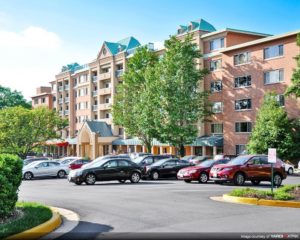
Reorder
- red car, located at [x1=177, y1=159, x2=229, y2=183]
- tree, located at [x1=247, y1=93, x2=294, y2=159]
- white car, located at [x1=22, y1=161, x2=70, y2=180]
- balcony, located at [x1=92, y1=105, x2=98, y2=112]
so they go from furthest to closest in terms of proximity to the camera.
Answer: balcony, located at [x1=92, y1=105, x2=98, y2=112], tree, located at [x1=247, y1=93, x2=294, y2=159], white car, located at [x1=22, y1=161, x2=70, y2=180], red car, located at [x1=177, y1=159, x2=229, y2=183]

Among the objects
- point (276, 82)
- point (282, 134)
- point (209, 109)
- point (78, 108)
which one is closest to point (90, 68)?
point (78, 108)

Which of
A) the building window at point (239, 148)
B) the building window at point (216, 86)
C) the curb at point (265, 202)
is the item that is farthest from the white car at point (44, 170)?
the building window at point (216, 86)

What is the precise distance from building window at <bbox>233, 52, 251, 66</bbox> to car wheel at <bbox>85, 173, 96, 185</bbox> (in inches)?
1157

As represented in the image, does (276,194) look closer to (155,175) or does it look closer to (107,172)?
(107,172)

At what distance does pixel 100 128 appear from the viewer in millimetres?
76375

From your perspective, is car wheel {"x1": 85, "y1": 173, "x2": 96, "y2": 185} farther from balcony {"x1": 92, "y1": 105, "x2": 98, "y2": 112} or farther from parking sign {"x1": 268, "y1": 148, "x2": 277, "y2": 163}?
balcony {"x1": 92, "y1": 105, "x2": 98, "y2": 112}

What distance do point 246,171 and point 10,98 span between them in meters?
95.1

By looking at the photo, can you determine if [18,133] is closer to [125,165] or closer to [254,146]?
[254,146]

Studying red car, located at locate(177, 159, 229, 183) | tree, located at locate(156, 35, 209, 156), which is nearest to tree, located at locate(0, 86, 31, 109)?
tree, located at locate(156, 35, 209, 156)

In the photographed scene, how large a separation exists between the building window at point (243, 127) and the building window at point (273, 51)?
7437mm

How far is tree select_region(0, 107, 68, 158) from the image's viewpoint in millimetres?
60125

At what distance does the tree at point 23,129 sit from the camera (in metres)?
60.1

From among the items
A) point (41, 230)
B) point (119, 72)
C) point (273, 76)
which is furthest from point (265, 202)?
point (119, 72)

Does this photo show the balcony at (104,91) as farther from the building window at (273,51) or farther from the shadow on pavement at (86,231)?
the shadow on pavement at (86,231)
